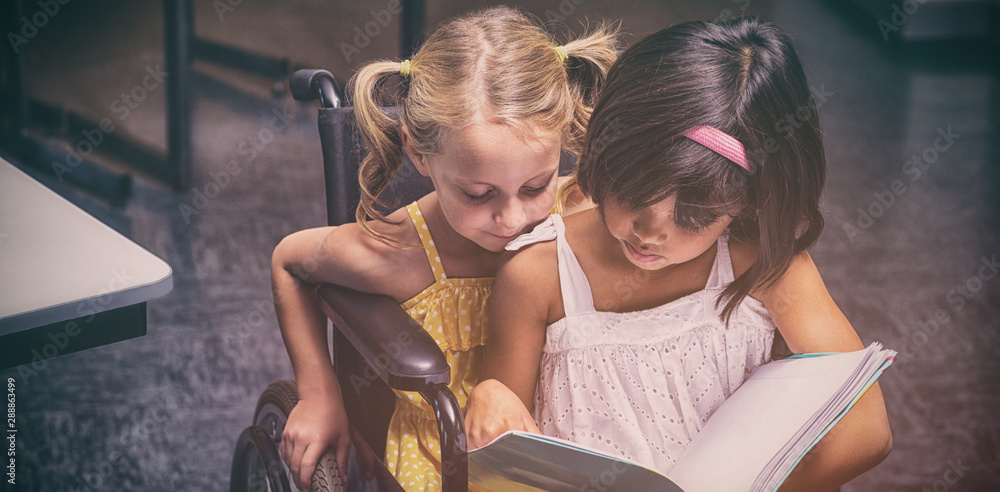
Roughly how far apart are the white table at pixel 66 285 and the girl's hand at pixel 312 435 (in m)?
0.18

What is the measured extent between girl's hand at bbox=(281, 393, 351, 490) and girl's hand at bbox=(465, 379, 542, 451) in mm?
181

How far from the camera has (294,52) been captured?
3.00m

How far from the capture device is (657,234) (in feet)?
2.08

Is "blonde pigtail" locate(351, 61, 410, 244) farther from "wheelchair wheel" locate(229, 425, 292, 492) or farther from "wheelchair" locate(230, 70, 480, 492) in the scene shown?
"wheelchair wheel" locate(229, 425, 292, 492)

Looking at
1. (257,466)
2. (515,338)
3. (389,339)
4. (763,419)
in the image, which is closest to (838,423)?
(763,419)

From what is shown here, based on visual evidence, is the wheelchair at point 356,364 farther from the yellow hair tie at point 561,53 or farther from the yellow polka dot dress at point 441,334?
the yellow hair tie at point 561,53

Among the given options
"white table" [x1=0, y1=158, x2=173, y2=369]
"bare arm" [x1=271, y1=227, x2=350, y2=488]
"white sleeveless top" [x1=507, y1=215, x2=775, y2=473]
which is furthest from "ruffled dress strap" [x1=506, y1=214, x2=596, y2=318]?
"white table" [x1=0, y1=158, x2=173, y2=369]

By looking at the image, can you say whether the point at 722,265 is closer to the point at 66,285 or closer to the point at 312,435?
the point at 312,435

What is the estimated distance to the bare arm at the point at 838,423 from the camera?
2.25ft

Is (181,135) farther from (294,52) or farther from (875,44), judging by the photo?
(875,44)

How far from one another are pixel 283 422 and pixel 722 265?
1.67 ft

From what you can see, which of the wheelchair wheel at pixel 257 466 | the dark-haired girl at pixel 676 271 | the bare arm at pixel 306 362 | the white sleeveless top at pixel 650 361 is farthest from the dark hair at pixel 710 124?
the wheelchair wheel at pixel 257 466

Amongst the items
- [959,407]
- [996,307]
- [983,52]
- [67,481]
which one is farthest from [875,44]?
[67,481]

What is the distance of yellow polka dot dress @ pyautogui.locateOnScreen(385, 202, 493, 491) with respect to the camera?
79 centimetres
